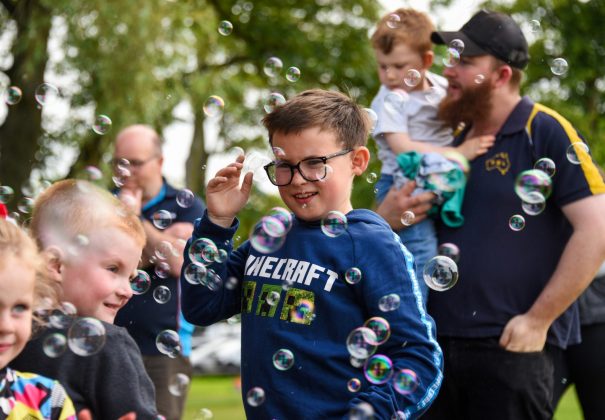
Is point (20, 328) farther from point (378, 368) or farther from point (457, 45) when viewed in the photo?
point (457, 45)

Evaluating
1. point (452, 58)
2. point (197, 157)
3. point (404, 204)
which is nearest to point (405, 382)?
point (404, 204)

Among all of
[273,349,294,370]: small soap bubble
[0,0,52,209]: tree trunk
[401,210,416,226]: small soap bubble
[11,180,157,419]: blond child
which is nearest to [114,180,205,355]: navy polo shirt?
[401,210,416,226]: small soap bubble

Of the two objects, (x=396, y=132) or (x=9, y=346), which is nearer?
(x=9, y=346)

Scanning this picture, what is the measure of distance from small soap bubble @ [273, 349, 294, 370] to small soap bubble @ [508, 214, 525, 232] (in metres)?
1.19

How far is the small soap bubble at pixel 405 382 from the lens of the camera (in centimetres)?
247

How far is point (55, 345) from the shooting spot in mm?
2555

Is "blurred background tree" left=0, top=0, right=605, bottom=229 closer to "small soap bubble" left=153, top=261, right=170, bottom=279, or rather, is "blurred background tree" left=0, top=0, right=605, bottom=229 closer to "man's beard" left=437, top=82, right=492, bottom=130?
"small soap bubble" left=153, top=261, right=170, bottom=279

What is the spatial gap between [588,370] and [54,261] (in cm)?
221

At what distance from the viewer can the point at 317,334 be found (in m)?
2.59

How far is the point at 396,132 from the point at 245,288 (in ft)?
4.26

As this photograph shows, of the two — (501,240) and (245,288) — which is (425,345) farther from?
(501,240)

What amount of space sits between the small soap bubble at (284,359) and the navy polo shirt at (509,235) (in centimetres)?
103

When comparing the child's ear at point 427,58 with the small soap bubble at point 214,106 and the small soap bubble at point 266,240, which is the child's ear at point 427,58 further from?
the small soap bubble at point 266,240

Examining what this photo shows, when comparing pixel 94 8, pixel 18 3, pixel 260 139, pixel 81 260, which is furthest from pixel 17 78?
pixel 260 139
